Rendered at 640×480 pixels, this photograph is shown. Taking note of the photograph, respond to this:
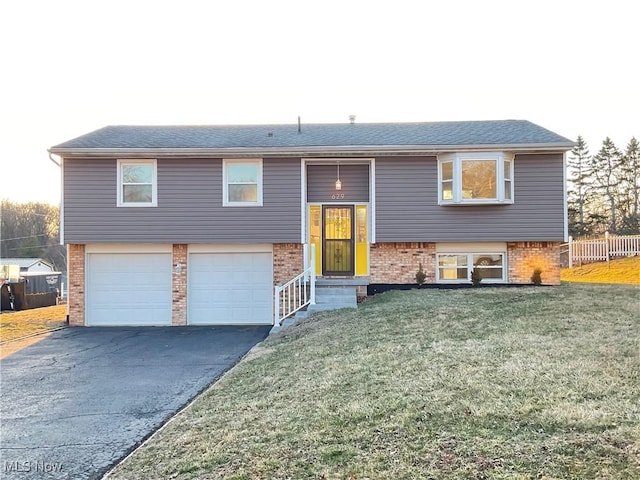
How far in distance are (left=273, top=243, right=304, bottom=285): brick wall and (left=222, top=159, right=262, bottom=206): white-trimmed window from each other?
1490mm

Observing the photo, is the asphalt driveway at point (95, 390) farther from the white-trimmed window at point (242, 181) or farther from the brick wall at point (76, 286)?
the white-trimmed window at point (242, 181)

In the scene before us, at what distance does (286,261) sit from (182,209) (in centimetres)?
321

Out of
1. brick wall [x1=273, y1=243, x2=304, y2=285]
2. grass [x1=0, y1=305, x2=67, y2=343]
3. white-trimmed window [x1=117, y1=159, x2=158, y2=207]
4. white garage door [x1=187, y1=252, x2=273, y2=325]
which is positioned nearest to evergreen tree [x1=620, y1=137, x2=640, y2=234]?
brick wall [x1=273, y1=243, x2=304, y2=285]

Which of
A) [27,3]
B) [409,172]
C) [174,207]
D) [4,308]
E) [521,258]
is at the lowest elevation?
[4,308]

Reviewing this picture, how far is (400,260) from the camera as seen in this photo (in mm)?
A: 12984

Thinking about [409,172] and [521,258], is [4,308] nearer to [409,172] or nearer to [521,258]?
[409,172]

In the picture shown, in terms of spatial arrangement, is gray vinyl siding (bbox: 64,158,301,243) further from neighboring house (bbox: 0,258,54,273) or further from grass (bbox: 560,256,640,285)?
neighboring house (bbox: 0,258,54,273)

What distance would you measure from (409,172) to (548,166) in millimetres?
3732

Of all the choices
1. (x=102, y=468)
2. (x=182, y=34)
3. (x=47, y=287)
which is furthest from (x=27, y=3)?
(x=47, y=287)

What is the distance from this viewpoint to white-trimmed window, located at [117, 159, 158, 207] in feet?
42.6

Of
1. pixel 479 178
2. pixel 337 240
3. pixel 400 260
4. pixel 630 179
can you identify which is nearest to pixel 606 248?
pixel 479 178

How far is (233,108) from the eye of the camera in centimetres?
1855

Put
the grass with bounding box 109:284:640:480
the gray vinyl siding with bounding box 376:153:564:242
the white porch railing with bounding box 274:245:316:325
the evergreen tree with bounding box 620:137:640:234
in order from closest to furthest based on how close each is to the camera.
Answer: the grass with bounding box 109:284:640:480
the white porch railing with bounding box 274:245:316:325
the gray vinyl siding with bounding box 376:153:564:242
the evergreen tree with bounding box 620:137:640:234

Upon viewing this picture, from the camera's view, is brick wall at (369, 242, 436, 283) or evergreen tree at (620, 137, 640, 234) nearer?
brick wall at (369, 242, 436, 283)
